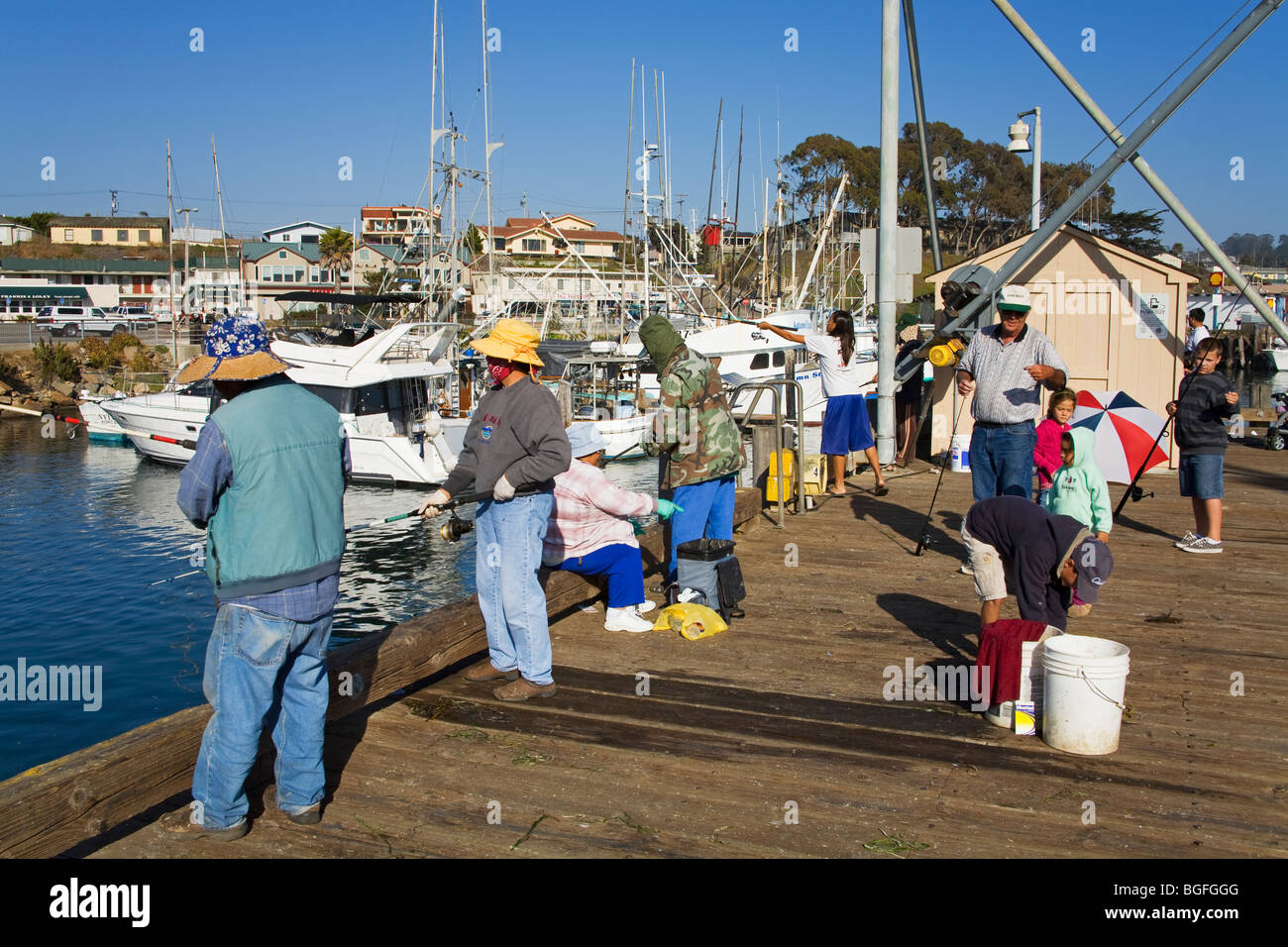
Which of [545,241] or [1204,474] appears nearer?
[1204,474]

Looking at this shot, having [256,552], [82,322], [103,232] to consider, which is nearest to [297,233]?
[103,232]

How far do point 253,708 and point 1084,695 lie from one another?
3.78m

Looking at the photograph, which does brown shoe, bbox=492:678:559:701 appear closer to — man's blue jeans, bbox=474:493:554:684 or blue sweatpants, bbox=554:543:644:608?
man's blue jeans, bbox=474:493:554:684

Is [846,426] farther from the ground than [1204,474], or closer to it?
farther from the ground

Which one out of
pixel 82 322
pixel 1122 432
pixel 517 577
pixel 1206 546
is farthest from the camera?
pixel 82 322

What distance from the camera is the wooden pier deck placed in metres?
4.11

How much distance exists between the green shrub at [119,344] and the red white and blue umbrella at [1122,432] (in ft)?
175

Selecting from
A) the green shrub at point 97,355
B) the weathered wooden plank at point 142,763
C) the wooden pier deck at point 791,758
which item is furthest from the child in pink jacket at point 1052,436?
the green shrub at point 97,355

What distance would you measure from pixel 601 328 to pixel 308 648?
51.0m

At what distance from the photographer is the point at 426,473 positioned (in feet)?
92.2

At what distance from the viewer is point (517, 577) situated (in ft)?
18.0

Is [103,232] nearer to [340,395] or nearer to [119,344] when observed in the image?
[119,344]

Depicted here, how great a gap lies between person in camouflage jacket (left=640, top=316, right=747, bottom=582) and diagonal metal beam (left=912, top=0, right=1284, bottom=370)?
6016mm
